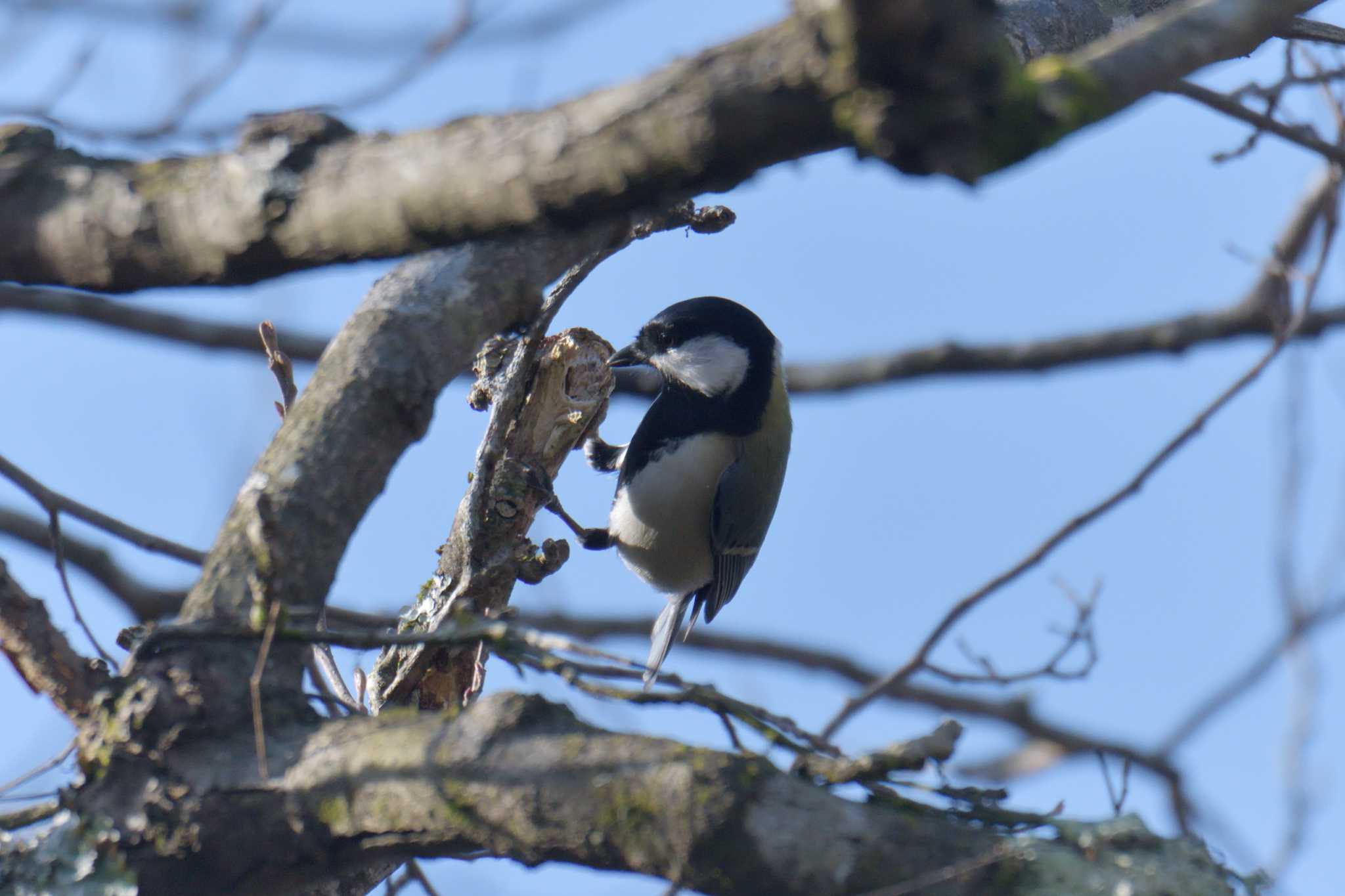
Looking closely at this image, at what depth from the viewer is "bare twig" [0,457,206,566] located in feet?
7.49

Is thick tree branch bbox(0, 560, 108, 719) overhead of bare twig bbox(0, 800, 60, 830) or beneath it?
overhead

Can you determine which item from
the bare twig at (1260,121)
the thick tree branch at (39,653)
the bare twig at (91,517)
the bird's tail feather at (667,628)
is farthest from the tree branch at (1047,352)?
the thick tree branch at (39,653)

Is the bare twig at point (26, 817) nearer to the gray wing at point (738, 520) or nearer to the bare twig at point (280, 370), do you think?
the bare twig at point (280, 370)

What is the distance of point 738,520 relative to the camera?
3.97 metres

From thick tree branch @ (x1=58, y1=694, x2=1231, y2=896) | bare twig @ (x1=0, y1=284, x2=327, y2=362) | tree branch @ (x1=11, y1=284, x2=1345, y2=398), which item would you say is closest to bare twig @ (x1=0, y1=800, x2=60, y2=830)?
thick tree branch @ (x1=58, y1=694, x2=1231, y2=896)

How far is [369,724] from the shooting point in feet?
5.03

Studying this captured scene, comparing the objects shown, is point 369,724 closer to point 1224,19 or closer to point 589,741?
point 589,741

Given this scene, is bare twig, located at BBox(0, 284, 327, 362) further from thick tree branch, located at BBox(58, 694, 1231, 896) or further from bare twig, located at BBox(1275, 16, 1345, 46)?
thick tree branch, located at BBox(58, 694, 1231, 896)

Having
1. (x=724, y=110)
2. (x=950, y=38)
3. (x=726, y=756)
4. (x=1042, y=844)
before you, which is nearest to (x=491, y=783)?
(x=726, y=756)

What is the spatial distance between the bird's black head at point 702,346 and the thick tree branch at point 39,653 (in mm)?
2370

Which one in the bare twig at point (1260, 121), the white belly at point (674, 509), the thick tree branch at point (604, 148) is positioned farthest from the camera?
Result: the white belly at point (674, 509)

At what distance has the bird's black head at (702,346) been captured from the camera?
3.95m

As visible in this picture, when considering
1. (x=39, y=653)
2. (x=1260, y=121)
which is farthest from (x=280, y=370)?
(x=1260, y=121)

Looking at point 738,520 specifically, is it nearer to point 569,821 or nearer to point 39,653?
point 39,653
